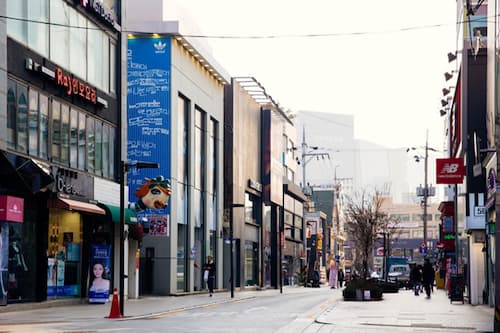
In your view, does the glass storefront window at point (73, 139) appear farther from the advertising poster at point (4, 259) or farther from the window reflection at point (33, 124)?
the advertising poster at point (4, 259)

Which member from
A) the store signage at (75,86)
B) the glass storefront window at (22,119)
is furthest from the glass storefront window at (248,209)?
the glass storefront window at (22,119)

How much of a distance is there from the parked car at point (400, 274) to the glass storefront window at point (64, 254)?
48.9 meters

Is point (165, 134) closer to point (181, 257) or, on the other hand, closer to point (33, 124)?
point (181, 257)

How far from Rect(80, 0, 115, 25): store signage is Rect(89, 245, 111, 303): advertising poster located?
955cm

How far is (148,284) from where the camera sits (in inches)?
2029

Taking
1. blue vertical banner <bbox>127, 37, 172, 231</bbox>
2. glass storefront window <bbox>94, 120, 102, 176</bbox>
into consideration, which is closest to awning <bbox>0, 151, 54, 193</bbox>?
glass storefront window <bbox>94, 120, 102, 176</bbox>

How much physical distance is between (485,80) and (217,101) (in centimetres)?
2553

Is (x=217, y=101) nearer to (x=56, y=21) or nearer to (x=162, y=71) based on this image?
(x=162, y=71)

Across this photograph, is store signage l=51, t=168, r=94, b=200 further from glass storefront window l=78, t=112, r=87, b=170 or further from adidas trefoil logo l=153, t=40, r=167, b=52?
adidas trefoil logo l=153, t=40, r=167, b=52

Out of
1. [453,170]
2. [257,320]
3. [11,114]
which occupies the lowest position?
[257,320]

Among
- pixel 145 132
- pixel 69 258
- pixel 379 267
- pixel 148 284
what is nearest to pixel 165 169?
pixel 145 132

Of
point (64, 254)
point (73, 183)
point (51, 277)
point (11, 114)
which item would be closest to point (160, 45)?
point (73, 183)

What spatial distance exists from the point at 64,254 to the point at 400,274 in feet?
176

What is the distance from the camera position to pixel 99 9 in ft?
130
